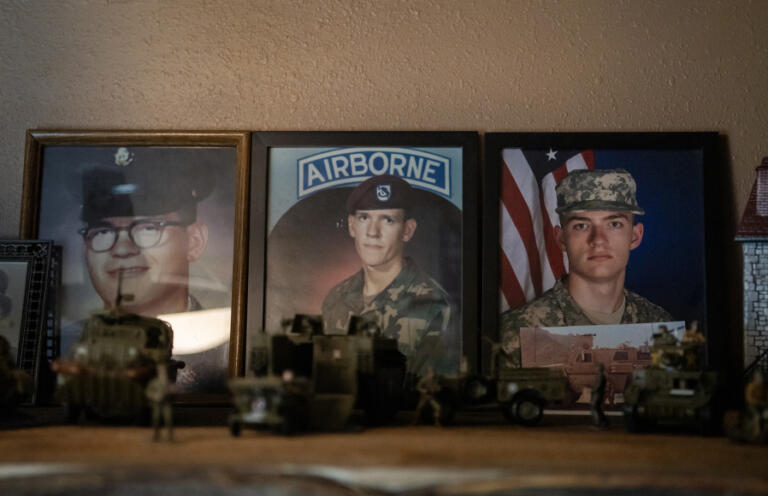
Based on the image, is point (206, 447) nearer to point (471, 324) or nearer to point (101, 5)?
point (471, 324)

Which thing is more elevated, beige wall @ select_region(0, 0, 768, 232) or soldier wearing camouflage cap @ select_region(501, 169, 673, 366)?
beige wall @ select_region(0, 0, 768, 232)

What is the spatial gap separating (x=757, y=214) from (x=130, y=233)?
232 centimetres

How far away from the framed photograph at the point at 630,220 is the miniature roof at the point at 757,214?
0.50 ft

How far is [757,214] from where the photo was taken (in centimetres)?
263

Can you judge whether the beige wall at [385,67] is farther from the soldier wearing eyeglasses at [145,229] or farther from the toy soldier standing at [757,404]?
the toy soldier standing at [757,404]

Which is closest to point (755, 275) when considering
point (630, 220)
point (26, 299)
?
point (630, 220)

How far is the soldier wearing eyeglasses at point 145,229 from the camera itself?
2916mm

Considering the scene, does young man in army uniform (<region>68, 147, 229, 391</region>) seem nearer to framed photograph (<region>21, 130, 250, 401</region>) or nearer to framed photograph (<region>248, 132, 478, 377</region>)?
framed photograph (<region>21, 130, 250, 401</region>)

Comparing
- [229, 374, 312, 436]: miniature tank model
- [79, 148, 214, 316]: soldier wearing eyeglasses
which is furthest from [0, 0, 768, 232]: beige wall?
[229, 374, 312, 436]: miniature tank model

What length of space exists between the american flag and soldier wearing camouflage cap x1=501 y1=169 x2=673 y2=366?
3cm

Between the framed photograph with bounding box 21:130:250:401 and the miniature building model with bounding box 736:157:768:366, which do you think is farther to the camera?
the framed photograph with bounding box 21:130:250:401

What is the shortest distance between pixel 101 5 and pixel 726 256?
2.66 metres

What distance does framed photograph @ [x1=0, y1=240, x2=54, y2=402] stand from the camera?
110 inches

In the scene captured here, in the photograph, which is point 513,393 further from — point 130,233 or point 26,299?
point 26,299
